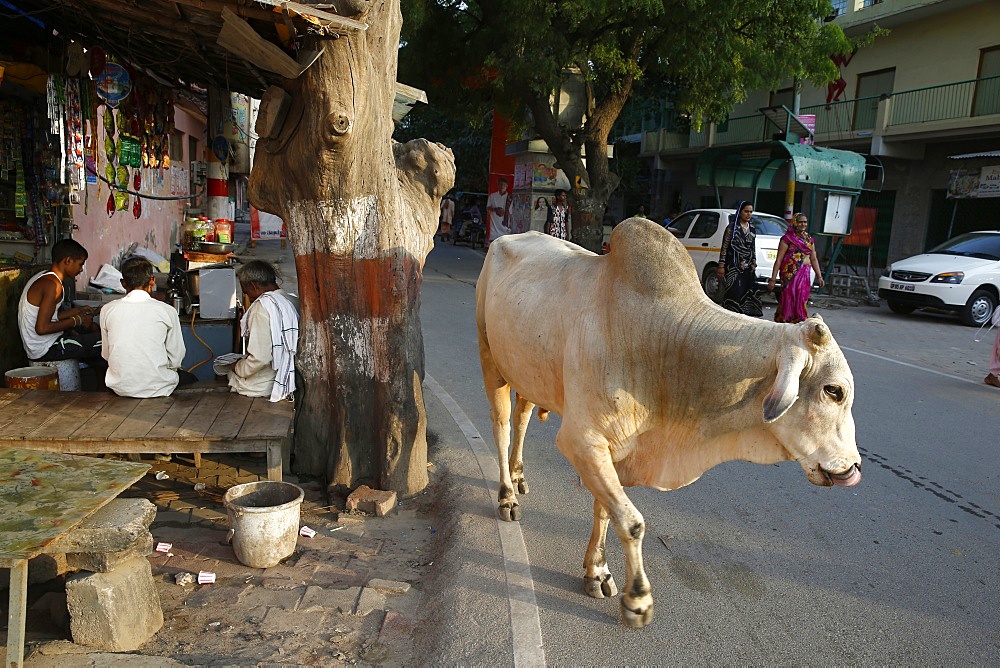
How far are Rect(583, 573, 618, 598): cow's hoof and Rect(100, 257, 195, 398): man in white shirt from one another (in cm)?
304

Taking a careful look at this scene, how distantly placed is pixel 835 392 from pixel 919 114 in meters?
20.9

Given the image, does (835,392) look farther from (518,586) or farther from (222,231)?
(222,231)

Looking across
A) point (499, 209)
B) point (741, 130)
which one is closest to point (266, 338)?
point (499, 209)

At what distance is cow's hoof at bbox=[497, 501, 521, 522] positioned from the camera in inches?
174

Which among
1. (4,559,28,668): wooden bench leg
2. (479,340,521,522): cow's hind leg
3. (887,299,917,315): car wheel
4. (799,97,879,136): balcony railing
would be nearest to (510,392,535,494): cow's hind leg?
(479,340,521,522): cow's hind leg

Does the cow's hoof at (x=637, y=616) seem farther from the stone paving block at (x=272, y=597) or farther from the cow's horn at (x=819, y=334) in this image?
the stone paving block at (x=272, y=597)

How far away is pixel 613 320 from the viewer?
3.43m

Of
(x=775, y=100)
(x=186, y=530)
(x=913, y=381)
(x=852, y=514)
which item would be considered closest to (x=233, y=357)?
(x=186, y=530)

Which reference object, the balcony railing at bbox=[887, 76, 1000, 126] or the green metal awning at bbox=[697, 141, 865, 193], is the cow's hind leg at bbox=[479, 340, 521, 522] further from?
the balcony railing at bbox=[887, 76, 1000, 126]

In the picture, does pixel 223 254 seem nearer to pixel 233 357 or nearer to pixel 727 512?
pixel 233 357

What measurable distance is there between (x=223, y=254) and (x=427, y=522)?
551cm

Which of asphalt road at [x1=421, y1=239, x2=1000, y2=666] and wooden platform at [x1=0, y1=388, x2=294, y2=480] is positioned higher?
wooden platform at [x1=0, y1=388, x2=294, y2=480]

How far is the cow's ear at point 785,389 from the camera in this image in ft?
9.23

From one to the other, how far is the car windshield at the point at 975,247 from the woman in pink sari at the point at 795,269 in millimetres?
5346
